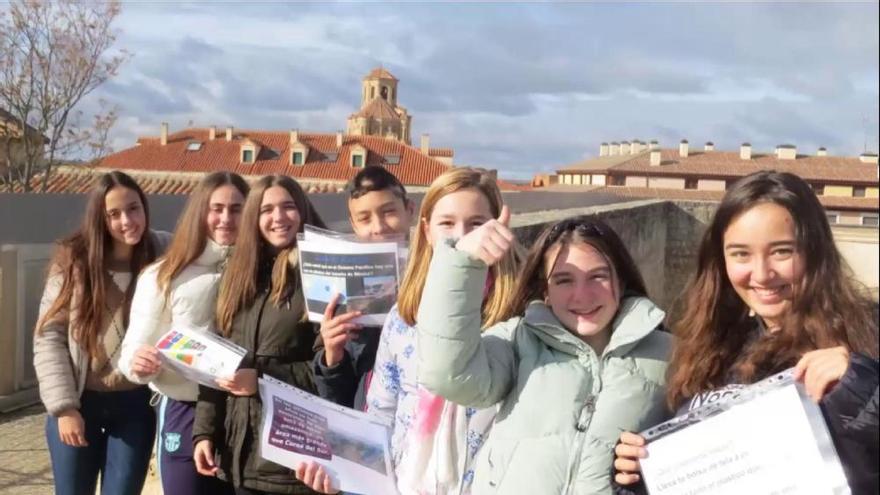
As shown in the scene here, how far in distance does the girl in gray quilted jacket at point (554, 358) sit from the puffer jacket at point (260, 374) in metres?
0.79

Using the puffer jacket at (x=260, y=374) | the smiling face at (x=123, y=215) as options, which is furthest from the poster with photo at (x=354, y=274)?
the smiling face at (x=123, y=215)

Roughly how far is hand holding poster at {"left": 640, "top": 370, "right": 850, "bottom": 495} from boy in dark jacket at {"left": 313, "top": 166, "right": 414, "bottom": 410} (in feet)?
3.28

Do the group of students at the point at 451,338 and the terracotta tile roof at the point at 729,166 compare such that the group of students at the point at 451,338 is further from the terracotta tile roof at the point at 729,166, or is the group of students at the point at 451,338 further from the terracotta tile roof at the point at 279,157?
the terracotta tile roof at the point at 729,166

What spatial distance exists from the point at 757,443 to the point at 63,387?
6.86 ft

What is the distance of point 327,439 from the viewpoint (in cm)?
214

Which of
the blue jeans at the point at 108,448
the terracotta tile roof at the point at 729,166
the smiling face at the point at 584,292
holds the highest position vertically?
the terracotta tile roof at the point at 729,166

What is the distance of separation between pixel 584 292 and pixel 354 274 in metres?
0.74

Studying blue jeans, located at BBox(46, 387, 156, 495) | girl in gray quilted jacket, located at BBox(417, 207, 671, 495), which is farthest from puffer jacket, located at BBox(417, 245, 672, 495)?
blue jeans, located at BBox(46, 387, 156, 495)

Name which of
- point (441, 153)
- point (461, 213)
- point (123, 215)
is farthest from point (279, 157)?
point (461, 213)

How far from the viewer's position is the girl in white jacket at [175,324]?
2.54 meters

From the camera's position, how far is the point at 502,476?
1710 mm

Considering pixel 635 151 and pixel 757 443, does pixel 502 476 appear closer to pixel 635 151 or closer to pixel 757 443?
pixel 757 443

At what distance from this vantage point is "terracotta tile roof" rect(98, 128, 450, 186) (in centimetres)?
3322

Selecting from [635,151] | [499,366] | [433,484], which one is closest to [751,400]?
[499,366]
